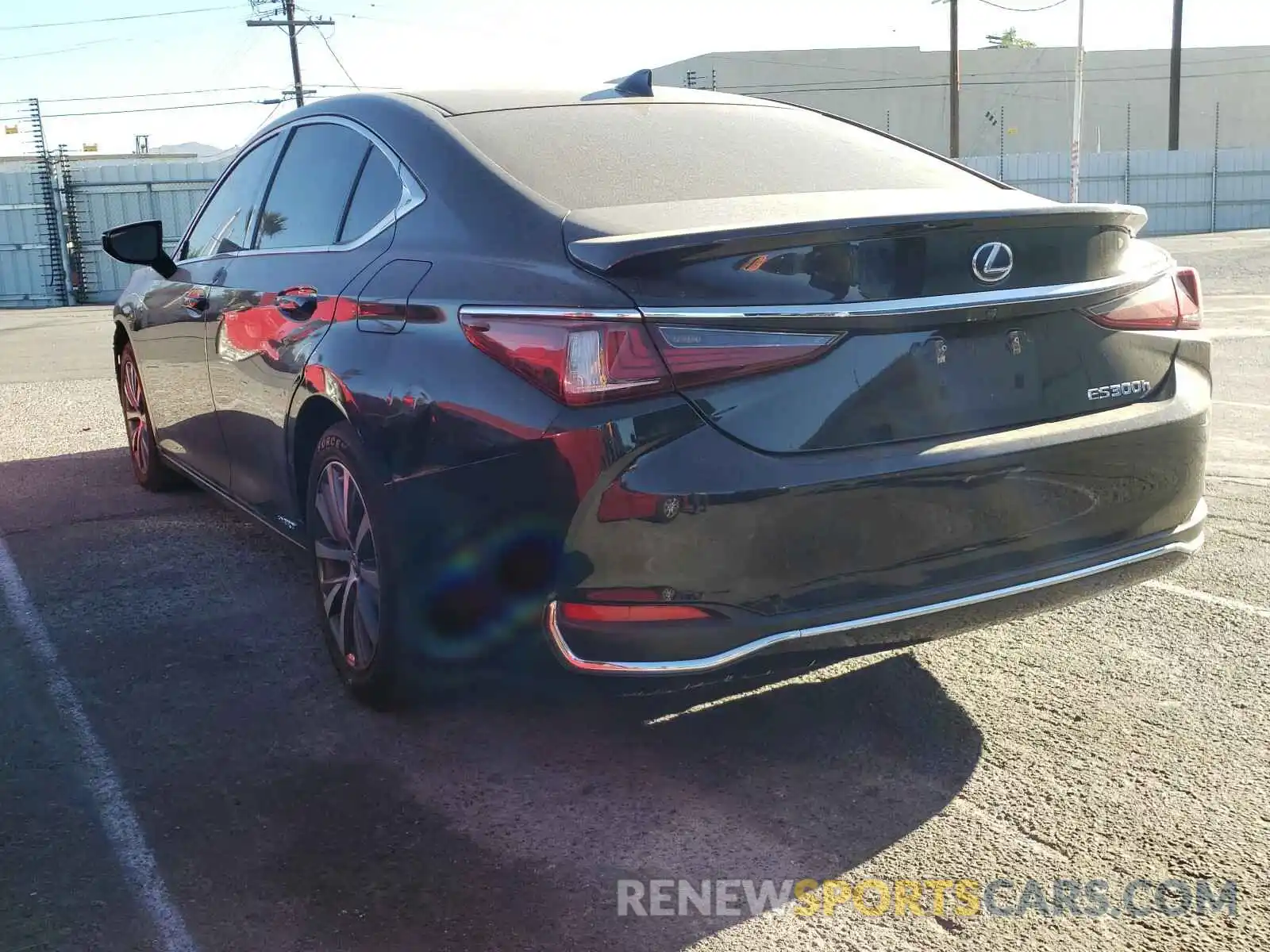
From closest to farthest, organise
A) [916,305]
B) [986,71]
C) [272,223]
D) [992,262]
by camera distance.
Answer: [916,305] < [992,262] < [272,223] < [986,71]

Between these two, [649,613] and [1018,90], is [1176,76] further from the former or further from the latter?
[649,613]

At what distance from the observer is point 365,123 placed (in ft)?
12.7

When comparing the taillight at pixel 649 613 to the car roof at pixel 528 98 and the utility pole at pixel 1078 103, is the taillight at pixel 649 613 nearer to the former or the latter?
the car roof at pixel 528 98

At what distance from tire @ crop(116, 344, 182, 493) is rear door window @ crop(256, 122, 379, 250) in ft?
6.18

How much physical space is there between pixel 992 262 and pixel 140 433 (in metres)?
4.70

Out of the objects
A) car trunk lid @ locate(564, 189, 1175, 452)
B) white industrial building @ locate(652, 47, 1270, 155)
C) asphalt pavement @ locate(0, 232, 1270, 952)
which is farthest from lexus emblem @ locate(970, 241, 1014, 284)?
white industrial building @ locate(652, 47, 1270, 155)

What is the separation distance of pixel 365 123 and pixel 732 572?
77.5 inches

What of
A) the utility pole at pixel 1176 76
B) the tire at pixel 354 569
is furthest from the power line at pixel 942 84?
the tire at pixel 354 569

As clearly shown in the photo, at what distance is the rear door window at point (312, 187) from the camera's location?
391cm

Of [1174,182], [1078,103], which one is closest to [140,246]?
[1078,103]

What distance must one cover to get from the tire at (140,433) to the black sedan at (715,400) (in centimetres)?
276

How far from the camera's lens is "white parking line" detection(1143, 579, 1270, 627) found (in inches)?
163

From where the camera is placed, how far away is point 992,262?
286 cm

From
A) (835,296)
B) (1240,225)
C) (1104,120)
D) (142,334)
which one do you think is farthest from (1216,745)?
(1104,120)
